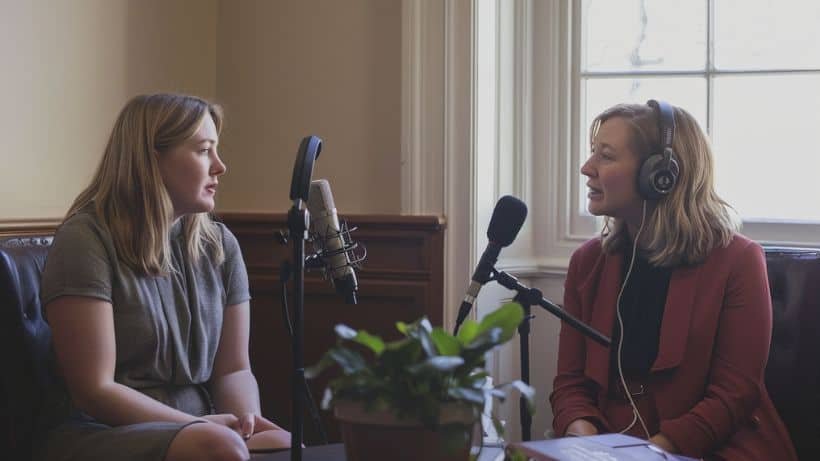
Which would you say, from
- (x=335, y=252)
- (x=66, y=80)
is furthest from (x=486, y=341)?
(x=66, y=80)

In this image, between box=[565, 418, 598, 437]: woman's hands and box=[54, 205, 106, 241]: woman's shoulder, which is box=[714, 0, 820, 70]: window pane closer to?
box=[565, 418, 598, 437]: woman's hands

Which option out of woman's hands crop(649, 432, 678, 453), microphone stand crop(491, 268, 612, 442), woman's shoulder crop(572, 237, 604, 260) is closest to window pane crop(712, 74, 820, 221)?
woman's shoulder crop(572, 237, 604, 260)

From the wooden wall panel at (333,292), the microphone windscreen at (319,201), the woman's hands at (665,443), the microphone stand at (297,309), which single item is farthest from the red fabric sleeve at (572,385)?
the microphone stand at (297,309)

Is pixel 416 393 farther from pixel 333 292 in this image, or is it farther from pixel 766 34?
pixel 766 34

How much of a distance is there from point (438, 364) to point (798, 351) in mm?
1268

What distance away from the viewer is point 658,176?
2066 millimetres

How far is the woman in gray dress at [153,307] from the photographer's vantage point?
185cm

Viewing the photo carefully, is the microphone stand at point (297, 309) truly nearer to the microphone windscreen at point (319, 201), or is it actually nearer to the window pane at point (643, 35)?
the microphone windscreen at point (319, 201)

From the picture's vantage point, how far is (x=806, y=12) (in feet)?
8.81

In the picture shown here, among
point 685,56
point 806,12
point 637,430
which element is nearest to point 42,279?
point 637,430

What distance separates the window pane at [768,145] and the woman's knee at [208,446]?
1666 millimetres

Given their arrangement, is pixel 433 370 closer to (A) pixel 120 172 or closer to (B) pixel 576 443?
(B) pixel 576 443

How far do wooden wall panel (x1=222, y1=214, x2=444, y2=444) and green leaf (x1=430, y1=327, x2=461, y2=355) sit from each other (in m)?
1.52

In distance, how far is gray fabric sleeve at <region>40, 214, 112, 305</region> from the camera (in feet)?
6.16
